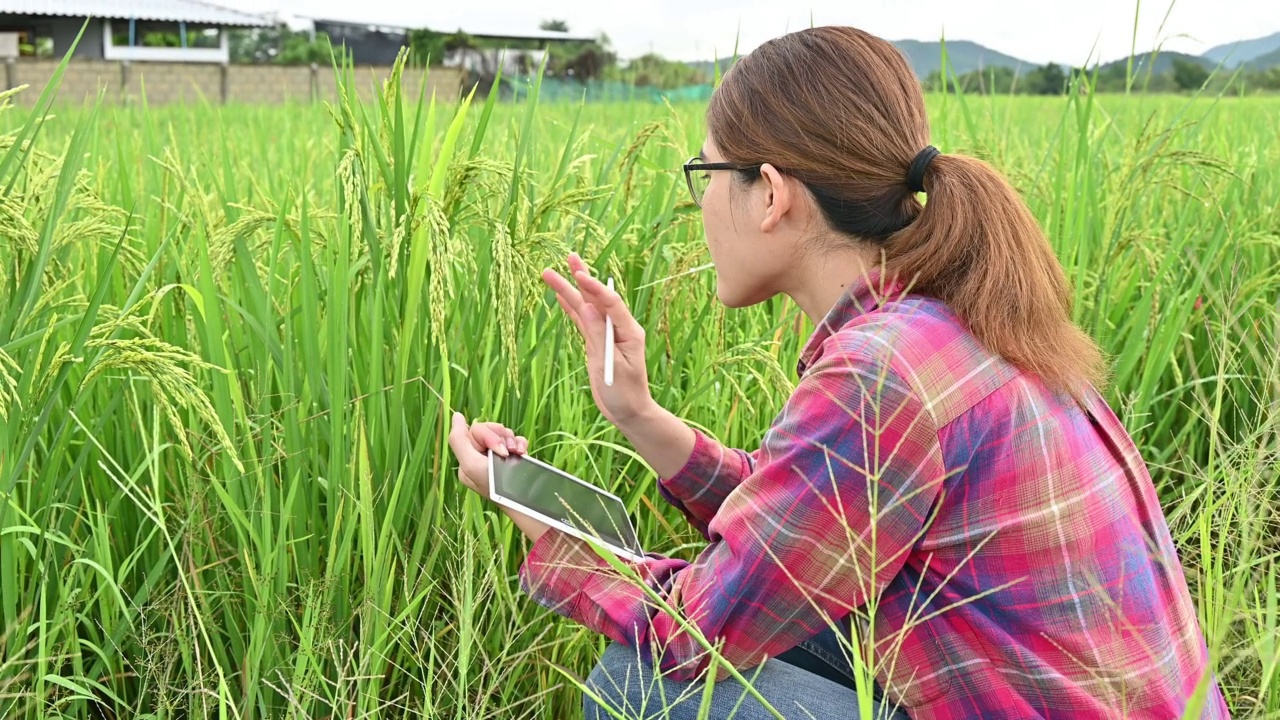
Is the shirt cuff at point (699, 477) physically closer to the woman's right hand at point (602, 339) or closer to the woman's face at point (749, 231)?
the woman's right hand at point (602, 339)

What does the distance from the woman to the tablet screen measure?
0.04 metres

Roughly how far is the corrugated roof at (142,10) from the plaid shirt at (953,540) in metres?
28.1

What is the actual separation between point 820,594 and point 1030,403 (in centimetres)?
31

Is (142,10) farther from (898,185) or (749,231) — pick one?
(898,185)

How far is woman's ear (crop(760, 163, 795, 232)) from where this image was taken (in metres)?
1.33

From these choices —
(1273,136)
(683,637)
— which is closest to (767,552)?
(683,637)

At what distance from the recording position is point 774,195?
1.34 m

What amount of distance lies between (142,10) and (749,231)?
32.9 m

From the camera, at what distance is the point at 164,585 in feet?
5.37

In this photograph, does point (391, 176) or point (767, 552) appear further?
point (391, 176)

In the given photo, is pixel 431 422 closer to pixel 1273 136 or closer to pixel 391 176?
pixel 391 176

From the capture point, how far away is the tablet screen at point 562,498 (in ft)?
4.65

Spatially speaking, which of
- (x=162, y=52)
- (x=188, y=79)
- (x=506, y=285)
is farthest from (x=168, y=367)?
(x=162, y=52)

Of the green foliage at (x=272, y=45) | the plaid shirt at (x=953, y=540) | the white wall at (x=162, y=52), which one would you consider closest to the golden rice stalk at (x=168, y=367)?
the plaid shirt at (x=953, y=540)
